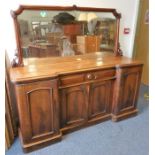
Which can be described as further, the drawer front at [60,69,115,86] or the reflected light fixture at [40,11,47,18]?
the reflected light fixture at [40,11,47,18]

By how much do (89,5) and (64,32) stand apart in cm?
54

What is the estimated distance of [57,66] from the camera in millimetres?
1985

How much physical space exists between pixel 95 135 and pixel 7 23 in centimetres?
170

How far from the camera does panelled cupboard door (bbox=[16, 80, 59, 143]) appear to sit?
1.65 metres

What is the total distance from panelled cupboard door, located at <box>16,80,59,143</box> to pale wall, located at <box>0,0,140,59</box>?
522 mm

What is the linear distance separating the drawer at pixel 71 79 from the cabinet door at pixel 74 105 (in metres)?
0.08

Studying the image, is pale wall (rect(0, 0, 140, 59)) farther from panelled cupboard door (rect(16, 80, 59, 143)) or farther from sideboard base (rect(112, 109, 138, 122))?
sideboard base (rect(112, 109, 138, 122))

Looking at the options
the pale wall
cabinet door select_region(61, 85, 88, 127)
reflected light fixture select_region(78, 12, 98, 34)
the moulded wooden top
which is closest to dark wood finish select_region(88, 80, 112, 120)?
cabinet door select_region(61, 85, 88, 127)

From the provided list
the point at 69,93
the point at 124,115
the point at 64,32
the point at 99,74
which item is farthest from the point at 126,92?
the point at 64,32

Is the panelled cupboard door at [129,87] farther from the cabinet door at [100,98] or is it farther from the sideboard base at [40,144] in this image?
the sideboard base at [40,144]

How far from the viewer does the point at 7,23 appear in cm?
187

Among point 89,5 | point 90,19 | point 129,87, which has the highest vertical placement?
point 89,5

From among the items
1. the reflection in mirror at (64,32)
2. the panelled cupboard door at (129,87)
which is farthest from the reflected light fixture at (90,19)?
the panelled cupboard door at (129,87)

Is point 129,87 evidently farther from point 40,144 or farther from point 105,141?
point 40,144
